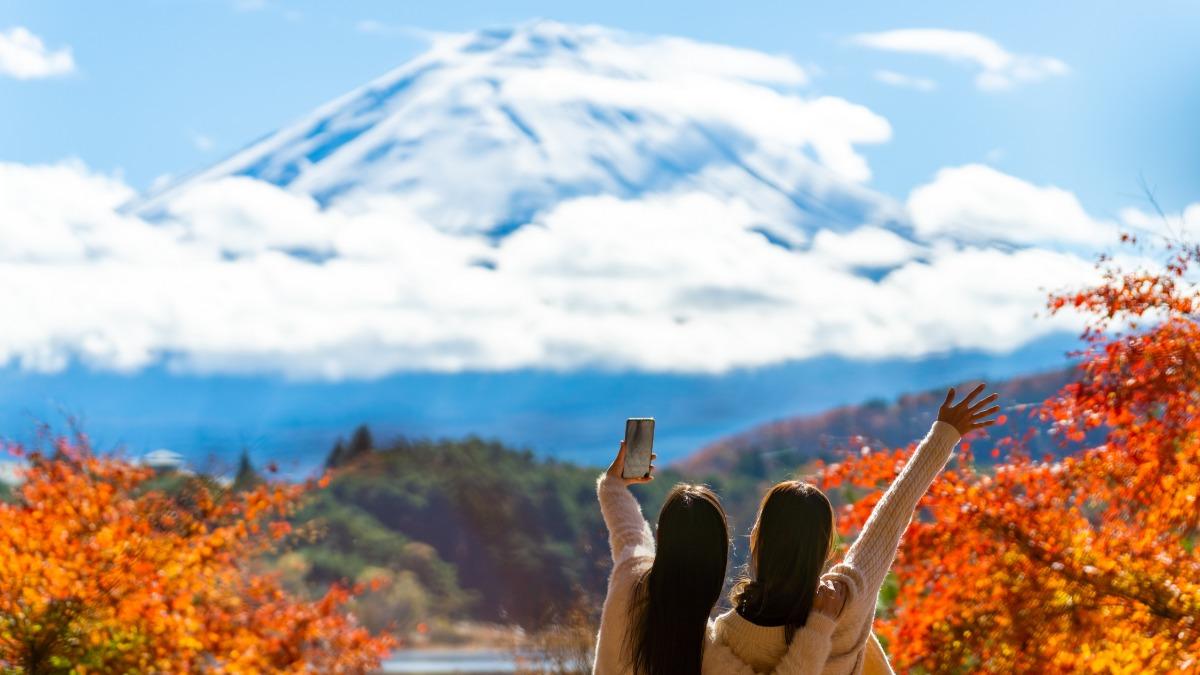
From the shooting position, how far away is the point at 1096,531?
665cm

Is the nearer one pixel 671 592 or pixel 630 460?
pixel 671 592

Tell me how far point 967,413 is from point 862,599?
51 cm

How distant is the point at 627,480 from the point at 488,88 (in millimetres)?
99206

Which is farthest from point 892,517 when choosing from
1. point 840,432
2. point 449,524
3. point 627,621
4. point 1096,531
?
point 840,432

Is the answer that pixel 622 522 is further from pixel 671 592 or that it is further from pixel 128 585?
pixel 128 585

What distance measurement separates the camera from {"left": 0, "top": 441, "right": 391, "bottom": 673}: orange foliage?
8.37 m

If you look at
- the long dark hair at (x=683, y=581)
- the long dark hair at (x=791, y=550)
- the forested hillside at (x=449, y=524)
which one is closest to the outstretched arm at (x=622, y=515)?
the long dark hair at (x=683, y=581)

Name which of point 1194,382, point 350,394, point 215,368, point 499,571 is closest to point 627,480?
point 1194,382

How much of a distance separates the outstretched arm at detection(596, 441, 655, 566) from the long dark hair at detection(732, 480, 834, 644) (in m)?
0.28

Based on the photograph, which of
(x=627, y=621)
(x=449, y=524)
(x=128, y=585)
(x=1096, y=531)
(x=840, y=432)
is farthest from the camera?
(x=840, y=432)

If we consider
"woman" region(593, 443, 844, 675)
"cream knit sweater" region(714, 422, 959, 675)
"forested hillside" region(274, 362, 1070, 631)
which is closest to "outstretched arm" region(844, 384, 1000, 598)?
"cream knit sweater" region(714, 422, 959, 675)

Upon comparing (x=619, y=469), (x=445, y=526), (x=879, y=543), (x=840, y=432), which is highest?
(x=840, y=432)

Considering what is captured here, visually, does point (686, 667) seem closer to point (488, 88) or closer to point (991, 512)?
point (991, 512)

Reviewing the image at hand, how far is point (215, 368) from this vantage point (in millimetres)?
84125
